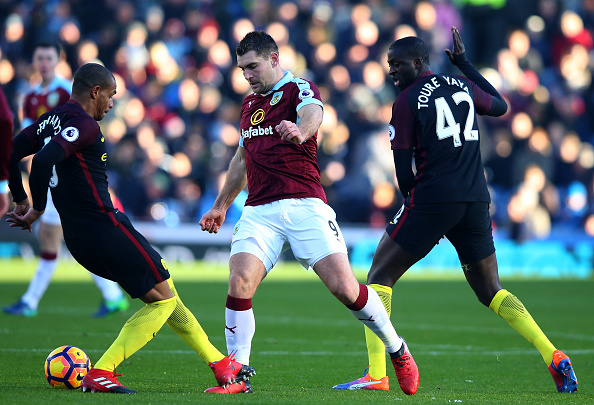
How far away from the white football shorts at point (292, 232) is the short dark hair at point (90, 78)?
1318 mm

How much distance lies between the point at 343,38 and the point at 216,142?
4.47 m

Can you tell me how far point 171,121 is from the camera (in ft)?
70.3

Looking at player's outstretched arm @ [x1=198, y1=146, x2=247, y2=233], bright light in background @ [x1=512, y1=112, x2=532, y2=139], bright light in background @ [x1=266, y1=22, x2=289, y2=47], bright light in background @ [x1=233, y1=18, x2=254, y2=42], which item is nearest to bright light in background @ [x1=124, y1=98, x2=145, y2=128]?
bright light in background @ [x1=233, y1=18, x2=254, y2=42]

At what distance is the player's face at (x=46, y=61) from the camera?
10609 mm

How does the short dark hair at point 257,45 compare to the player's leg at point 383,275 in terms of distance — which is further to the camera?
the player's leg at point 383,275

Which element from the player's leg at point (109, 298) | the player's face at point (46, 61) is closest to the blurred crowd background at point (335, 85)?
the player's leg at point (109, 298)

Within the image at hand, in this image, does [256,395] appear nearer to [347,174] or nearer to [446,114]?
[446,114]

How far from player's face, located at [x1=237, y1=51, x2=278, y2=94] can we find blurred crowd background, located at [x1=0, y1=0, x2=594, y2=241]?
1381cm

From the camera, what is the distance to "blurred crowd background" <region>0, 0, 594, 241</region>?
2041 centimetres

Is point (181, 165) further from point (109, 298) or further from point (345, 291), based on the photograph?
point (345, 291)

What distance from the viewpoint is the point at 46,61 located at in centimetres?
1062

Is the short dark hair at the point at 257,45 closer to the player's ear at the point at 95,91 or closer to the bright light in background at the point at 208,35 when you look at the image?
the player's ear at the point at 95,91

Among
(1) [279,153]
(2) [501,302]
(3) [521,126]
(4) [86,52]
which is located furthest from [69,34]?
(2) [501,302]

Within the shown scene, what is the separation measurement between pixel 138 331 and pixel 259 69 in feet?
6.22
